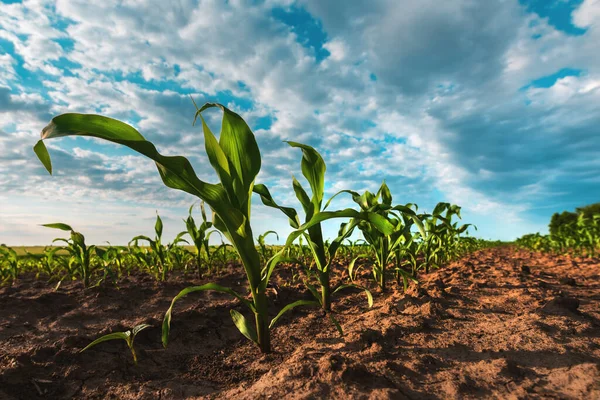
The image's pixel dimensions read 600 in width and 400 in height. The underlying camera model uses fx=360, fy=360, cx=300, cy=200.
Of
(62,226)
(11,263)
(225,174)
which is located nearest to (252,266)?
(225,174)

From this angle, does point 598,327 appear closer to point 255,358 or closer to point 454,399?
point 454,399

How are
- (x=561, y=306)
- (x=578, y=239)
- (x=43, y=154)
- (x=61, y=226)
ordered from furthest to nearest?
(x=578, y=239)
(x=61, y=226)
(x=561, y=306)
(x=43, y=154)

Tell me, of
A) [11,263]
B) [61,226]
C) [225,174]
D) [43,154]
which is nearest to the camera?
[43,154]

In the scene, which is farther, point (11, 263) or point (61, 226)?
Result: point (11, 263)

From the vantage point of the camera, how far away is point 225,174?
1.59 m

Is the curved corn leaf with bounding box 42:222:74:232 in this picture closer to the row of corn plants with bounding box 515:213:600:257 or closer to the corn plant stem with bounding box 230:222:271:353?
the corn plant stem with bounding box 230:222:271:353

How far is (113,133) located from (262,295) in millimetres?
919

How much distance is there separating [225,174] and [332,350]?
94cm

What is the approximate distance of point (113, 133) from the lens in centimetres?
128

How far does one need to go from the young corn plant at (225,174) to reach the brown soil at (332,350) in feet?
0.93

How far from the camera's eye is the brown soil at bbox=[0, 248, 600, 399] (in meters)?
1.34

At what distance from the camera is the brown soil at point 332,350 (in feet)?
4.40

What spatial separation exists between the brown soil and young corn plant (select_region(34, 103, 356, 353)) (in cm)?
28

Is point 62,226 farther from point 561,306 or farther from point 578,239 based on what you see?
point 578,239
